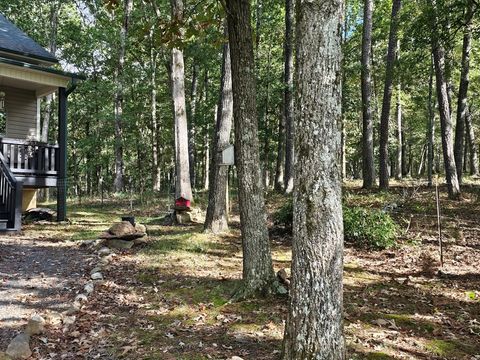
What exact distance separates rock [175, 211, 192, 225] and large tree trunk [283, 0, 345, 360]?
8734mm

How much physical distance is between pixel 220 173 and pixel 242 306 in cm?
474

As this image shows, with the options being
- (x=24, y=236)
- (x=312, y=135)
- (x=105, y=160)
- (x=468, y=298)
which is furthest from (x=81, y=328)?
(x=105, y=160)

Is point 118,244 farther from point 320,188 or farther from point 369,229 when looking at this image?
point 320,188

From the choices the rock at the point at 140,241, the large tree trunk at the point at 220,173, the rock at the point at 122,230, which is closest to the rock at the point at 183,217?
the large tree trunk at the point at 220,173

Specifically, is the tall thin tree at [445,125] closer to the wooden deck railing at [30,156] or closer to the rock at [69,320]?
the wooden deck railing at [30,156]

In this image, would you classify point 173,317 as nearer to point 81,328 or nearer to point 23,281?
point 81,328

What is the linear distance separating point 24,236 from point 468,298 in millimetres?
9627

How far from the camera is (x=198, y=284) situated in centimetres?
613

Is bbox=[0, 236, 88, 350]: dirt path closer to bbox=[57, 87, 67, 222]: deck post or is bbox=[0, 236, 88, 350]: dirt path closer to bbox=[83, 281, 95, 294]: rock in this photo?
bbox=[83, 281, 95, 294]: rock

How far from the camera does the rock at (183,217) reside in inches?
457

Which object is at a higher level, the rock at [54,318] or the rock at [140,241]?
the rock at [140,241]

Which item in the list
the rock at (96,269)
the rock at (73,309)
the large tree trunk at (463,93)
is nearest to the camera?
the rock at (73,309)

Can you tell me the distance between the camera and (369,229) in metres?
8.69

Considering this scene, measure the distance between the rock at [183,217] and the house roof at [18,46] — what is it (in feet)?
22.8
